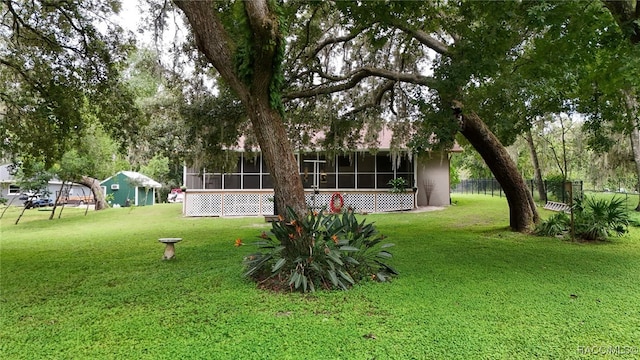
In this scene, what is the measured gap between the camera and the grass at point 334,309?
9.78ft

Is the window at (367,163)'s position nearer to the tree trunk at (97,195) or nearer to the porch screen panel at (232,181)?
the porch screen panel at (232,181)

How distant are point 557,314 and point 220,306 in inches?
140

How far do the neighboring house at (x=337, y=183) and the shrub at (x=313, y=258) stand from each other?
9.81 metres

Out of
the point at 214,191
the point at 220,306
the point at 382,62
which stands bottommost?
the point at 220,306

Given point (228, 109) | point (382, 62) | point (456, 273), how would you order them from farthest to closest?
1. point (382, 62)
2. point (228, 109)
3. point (456, 273)

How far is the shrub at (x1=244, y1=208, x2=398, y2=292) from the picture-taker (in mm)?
4680

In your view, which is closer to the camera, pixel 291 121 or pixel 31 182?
pixel 291 121

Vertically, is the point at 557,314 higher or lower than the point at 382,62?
lower

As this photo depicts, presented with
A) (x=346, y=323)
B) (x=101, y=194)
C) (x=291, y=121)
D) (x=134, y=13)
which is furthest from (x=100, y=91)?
(x=101, y=194)

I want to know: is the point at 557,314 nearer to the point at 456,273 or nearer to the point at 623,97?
the point at 456,273

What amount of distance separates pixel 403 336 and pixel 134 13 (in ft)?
29.9

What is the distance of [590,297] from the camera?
14.1ft

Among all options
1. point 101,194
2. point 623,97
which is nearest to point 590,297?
point 623,97

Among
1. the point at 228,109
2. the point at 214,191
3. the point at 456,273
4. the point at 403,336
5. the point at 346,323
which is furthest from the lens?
the point at 214,191
